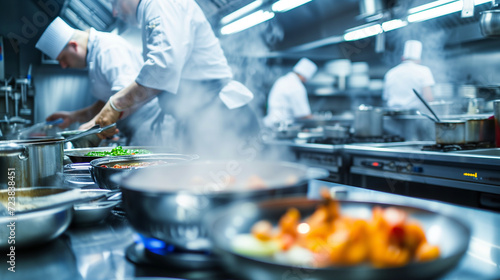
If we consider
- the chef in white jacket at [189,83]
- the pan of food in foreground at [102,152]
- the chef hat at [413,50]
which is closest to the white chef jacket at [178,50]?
Answer: the chef in white jacket at [189,83]

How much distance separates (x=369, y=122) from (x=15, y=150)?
2.82 metres

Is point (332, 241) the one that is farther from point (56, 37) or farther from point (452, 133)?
point (56, 37)

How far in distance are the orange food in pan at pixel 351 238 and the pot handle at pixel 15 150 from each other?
0.66 meters

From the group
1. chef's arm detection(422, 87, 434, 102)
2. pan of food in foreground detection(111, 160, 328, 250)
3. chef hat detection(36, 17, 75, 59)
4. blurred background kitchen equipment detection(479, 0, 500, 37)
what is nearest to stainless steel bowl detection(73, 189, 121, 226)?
pan of food in foreground detection(111, 160, 328, 250)

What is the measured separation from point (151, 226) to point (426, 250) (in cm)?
37

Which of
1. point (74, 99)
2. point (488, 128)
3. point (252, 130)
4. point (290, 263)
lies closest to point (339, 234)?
point (290, 263)

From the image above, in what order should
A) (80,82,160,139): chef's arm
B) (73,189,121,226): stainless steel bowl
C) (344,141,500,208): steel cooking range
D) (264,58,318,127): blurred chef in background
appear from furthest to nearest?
A: (264,58,318,127): blurred chef in background < (344,141,500,208): steel cooking range < (80,82,160,139): chef's arm < (73,189,121,226): stainless steel bowl

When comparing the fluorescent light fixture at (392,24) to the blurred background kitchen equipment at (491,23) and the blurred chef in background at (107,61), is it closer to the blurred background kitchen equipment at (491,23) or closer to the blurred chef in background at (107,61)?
the blurred background kitchen equipment at (491,23)

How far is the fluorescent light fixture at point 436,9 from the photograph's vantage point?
320 centimetres

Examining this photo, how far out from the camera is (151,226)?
591mm

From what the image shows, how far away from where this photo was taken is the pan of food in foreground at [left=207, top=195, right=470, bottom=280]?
1.38 ft

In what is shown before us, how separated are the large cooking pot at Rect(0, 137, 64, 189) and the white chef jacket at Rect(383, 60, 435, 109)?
413 cm

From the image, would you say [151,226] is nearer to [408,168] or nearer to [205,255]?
[205,255]

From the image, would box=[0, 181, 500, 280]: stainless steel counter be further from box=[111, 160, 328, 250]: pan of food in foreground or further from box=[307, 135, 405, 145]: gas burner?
box=[307, 135, 405, 145]: gas burner
